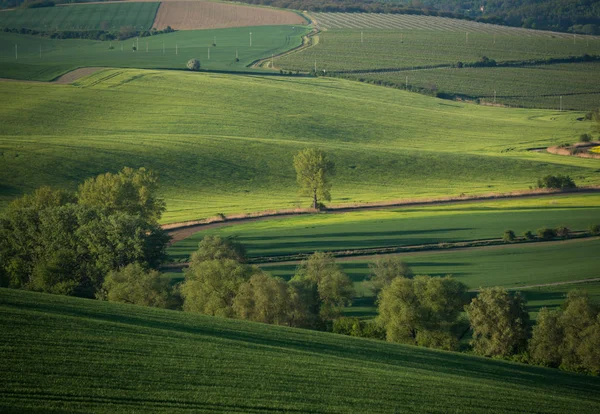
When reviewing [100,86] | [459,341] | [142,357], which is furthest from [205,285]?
[100,86]

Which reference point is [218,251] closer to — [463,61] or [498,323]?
[498,323]

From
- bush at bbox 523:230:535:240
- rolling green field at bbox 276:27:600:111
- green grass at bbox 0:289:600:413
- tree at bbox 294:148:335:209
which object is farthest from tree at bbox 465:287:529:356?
rolling green field at bbox 276:27:600:111

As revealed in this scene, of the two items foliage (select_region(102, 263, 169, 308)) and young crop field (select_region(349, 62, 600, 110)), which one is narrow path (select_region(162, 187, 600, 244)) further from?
young crop field (select_region(349, 62, 600, 110))

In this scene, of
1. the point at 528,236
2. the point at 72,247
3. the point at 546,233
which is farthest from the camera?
the point at 546,233

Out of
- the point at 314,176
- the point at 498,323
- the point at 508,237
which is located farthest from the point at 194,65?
the point at 498,323

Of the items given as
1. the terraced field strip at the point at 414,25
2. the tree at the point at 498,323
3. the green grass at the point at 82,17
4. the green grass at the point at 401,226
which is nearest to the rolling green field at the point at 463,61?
the terraced field strip at the point at 414,25

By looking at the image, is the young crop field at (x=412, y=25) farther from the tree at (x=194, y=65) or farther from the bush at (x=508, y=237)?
the bush at (x=508, y=237)

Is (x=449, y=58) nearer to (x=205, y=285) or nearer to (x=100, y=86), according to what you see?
(x=100, y=86)
